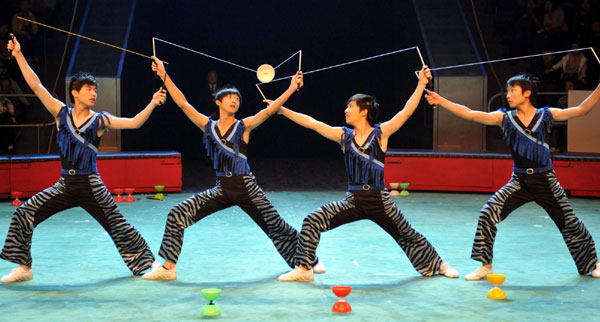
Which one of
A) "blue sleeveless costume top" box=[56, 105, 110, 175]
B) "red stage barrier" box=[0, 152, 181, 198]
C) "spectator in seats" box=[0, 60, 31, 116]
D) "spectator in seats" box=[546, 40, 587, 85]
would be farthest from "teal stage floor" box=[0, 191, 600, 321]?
"spectator in seats" box=[546, 40, 587, 85]

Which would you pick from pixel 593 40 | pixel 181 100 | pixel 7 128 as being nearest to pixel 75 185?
pixel 181 100

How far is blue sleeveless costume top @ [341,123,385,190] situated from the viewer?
6035 mm

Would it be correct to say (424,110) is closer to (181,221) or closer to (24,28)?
(24,28)

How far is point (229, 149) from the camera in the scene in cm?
624

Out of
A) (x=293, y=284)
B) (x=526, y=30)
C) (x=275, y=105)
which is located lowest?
(x=293, y=284)

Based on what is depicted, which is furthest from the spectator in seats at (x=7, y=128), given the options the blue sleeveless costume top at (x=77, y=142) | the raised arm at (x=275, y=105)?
the raised arm at (x=275, y=105)

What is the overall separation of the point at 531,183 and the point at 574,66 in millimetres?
8292

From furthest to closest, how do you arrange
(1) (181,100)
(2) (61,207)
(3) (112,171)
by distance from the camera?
(3) (112,171) → (1) (181,100) → (2) (61,207)

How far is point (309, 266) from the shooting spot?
605 centimetres

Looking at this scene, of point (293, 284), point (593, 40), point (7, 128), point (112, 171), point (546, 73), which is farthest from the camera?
point (593, 40)

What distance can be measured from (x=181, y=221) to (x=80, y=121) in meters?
1.11

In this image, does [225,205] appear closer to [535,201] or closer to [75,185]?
[75,185]

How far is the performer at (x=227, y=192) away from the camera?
6137 millimetres

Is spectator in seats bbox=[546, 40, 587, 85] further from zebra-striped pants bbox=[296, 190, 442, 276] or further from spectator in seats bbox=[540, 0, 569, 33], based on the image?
zebra-striped pants bbox=[296, 190, 442, 276]
